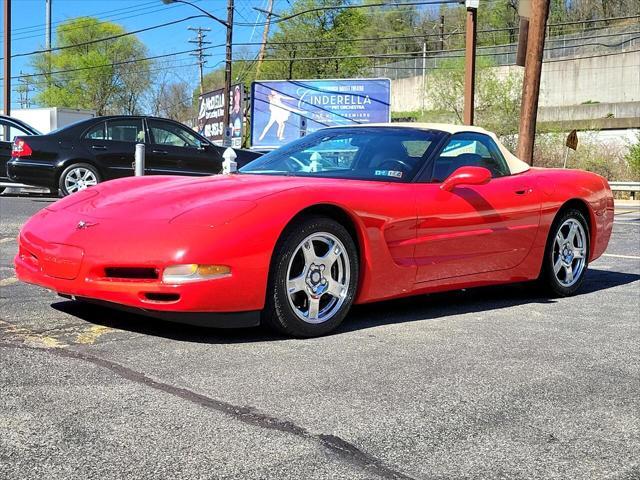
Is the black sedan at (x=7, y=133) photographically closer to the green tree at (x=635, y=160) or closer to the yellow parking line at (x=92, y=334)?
the yellow parking line at (x=92, y=334)

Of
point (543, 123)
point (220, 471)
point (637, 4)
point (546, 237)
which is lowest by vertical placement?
point (220, 471)

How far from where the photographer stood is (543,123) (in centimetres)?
3809

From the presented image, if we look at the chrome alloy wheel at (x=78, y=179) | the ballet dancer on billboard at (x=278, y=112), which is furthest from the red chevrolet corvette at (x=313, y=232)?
the ballet dancer on billboard at (x=278, y=112)

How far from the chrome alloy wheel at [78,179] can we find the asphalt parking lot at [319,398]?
7.59 metres

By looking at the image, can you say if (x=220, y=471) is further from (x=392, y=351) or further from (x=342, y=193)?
(x=342, y=193)

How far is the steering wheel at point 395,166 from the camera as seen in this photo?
15.5 feet

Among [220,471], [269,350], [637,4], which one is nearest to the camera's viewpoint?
[220,471]

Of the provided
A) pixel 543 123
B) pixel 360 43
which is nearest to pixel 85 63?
pixel 360 43

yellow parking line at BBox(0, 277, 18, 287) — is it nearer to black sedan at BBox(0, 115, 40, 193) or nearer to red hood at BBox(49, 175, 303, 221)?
red hood at BBox(49, 175, 303, 221)

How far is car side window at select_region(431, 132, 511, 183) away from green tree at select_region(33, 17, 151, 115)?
223 ft

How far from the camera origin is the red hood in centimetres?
388

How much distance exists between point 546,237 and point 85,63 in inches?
2691

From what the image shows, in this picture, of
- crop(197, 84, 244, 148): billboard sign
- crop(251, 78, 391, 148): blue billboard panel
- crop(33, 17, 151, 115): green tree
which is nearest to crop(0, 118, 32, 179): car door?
crop(197, 84, 244, 148): billboard sign

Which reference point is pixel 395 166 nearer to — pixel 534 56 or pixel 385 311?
pixel 385 311
